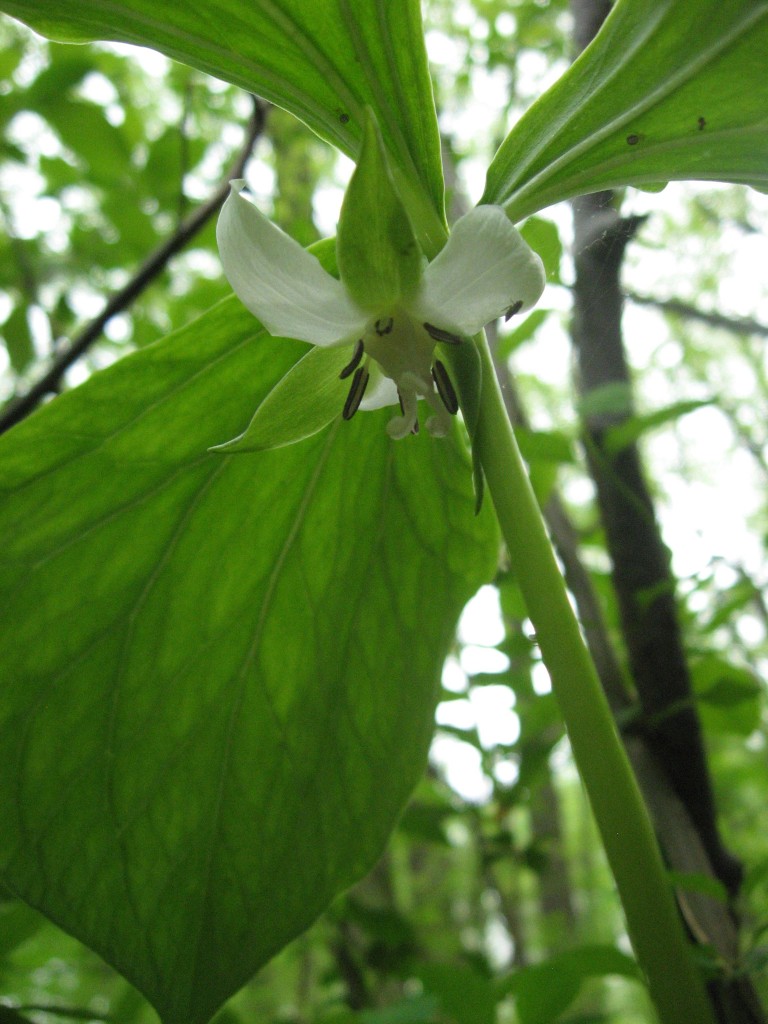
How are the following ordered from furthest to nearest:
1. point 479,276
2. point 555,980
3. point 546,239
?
point 555,980 < point 546,239 < point 479,276

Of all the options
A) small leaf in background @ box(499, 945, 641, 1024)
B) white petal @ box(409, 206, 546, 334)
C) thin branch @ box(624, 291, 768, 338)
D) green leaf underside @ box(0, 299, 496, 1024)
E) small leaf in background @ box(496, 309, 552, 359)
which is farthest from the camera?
thin branch @ box(624, 291, 768, 338)

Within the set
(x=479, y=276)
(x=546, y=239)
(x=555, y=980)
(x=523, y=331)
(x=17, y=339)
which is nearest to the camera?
(x=479, y=276)

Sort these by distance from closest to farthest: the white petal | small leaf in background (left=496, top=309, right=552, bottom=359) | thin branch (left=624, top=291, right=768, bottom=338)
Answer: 1. the white petal
2. small leaf in background (left=496, top=309, right=552, bottom=359)
3. thin branch (left=624, top=291, right=768, bottom=338)

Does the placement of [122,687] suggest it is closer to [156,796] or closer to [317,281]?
[156,796]

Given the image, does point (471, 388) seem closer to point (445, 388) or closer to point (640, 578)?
point (445, 388)

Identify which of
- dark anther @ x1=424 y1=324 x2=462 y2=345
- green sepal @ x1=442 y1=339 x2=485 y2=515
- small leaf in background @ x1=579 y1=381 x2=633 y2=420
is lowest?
green sepal @ x1=442 y1=339 x2=485 y2=515

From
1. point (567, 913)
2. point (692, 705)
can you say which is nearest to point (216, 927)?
point (692, 705)

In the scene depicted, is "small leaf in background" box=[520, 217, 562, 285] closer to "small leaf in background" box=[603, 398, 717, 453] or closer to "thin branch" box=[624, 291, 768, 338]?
"small leaf in background" box=[603, 398, 717, 453]

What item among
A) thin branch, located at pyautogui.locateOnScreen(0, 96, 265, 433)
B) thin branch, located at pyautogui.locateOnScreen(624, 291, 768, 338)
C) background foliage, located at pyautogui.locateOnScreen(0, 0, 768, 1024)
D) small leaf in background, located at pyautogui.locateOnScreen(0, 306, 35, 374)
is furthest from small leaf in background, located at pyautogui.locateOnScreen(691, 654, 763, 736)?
small leaf in background, located at pyautogui.locateOnScreen(0, 306, 35, 374)

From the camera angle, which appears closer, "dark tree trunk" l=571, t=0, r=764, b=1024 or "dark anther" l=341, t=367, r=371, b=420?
"dark anther" l=341, t=367, r=371, b=420

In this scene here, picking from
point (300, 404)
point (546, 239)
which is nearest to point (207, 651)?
point (300, 404)
